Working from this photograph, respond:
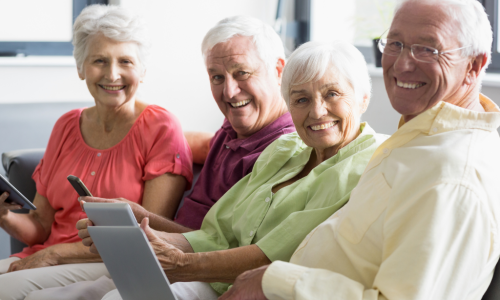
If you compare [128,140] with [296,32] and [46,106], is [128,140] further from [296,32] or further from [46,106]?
[296,32]

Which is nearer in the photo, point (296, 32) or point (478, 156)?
point (478, 156)

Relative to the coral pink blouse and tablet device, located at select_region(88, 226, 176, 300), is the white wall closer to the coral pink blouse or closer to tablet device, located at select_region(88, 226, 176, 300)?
the coral pink blouse

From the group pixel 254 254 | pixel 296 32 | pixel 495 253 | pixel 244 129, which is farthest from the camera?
pixel 296 32

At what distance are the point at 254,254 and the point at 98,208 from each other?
40 cm

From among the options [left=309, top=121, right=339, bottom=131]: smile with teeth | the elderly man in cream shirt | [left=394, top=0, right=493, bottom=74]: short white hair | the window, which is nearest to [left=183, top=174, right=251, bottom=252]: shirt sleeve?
[left=309, top=121, right=339, bottom=131]: smile with teeth

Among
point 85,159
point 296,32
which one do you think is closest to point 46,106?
point 85,159

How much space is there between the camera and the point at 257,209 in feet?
4.70

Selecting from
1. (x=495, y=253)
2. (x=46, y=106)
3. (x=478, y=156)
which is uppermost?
(x=478, y=156)

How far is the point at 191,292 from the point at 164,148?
0.62 meters

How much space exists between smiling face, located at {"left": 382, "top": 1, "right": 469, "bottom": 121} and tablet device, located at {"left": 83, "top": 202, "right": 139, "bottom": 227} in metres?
0.64

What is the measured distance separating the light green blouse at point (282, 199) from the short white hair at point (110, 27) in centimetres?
74

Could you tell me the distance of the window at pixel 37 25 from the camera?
3.24 meters

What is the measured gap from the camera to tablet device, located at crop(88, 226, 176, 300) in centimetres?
103

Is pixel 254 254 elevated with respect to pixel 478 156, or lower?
lower
